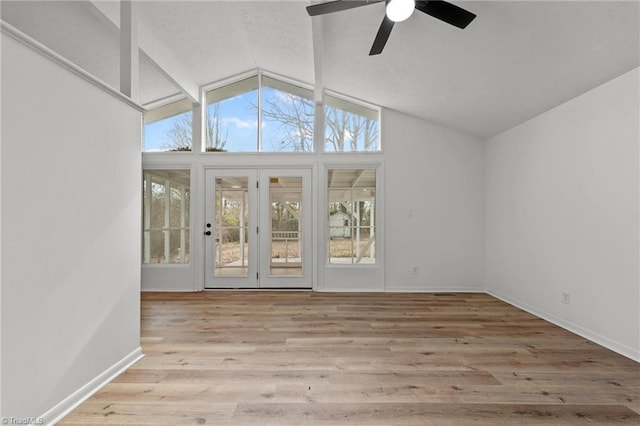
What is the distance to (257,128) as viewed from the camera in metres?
4.86

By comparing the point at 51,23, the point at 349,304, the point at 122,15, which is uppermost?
the point at 51,23

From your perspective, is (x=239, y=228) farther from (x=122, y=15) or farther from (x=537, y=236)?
(x=537, y=236)

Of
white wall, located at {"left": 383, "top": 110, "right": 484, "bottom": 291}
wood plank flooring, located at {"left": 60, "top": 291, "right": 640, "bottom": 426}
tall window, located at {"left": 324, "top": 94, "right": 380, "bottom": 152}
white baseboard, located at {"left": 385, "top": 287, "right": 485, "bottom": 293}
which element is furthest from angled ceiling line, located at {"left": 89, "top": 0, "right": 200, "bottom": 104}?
white baseboard, located at {"left": 385, "top": 287, "right": 485, "bottom": 293}

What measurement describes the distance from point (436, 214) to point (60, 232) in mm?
4344

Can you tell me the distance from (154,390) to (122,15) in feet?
8.78

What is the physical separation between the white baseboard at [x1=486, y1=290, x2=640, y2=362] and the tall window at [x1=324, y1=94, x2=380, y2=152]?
287 cm

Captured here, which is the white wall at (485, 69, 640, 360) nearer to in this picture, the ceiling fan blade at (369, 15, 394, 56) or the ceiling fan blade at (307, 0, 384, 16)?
the ceiling fan blade at (369, 15, 394, 56)

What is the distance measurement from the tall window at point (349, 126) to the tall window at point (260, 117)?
292 mm

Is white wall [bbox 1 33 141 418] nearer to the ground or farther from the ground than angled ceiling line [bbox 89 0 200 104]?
nearer to the ground

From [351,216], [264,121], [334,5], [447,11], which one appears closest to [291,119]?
[264,121]

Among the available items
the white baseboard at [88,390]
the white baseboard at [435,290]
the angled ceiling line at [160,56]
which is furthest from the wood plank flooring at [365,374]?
the angled ceiling line at [160,56]

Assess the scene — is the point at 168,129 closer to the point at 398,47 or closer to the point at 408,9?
the point at 398,47

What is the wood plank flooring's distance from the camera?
1.74 meters

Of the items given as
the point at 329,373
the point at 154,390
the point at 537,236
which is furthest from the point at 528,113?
the point at 154,390
